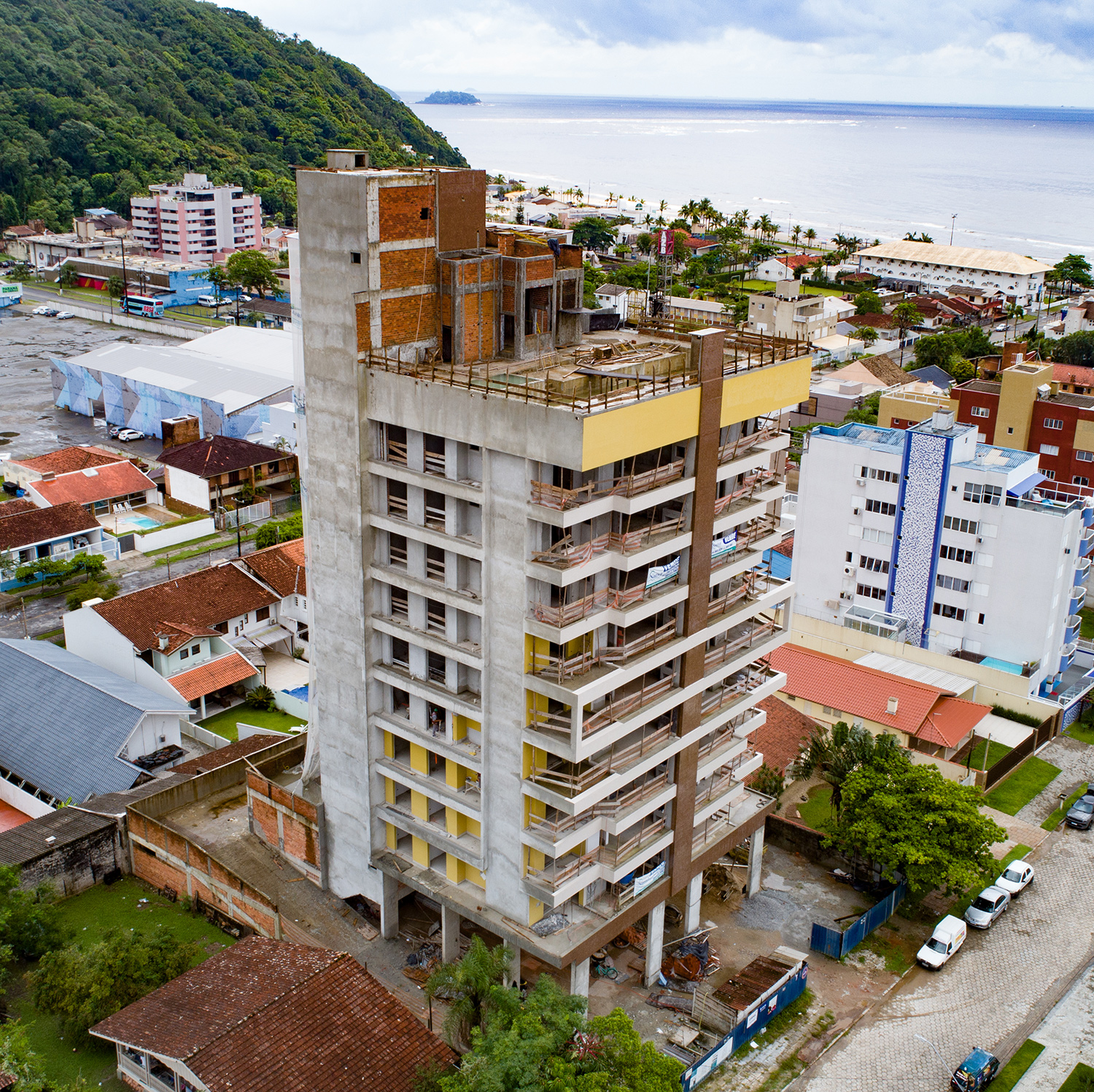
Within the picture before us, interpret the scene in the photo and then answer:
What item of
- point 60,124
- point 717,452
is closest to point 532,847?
point 717,452

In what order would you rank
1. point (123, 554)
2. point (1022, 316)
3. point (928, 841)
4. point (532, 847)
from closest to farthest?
point (532, 847)
point (928, 841)
point (123, 554)
point (1022, 316)

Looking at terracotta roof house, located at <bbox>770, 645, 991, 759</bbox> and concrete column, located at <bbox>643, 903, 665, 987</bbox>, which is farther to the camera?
terracotta roof house, located at <bbox>770, 645, 991, 759</bbox>

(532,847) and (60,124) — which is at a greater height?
(60,124)

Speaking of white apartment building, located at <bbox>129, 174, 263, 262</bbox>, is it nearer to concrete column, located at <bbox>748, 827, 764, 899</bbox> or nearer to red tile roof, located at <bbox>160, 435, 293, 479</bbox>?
red tile roof, located at <bbox>160, 435, 293, 479</bbox>

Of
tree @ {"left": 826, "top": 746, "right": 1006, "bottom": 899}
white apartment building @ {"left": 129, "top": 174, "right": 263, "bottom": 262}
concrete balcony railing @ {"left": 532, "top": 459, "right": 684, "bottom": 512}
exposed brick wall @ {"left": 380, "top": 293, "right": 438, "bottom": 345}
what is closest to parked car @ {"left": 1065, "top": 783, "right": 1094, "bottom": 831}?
tree @ {"left": 826, "top": 746, "right": 1006, "bottom": 899}

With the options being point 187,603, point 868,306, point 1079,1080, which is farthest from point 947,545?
point 868,306

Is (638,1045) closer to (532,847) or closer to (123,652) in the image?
(532,847)
